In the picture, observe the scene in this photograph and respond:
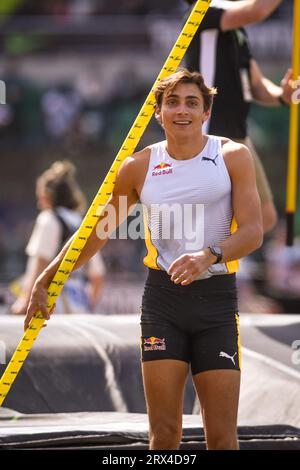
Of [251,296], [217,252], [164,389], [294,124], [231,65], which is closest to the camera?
[217,252]

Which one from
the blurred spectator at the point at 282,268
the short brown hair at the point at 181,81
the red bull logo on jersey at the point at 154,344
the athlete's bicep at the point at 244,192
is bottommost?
the blurred spectator at the point at 282,268

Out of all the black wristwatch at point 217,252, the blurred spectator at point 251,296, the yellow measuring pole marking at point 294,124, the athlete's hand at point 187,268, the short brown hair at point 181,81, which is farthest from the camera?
the blurred spectator at point 251,296

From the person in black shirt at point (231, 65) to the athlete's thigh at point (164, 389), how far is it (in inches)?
82.8

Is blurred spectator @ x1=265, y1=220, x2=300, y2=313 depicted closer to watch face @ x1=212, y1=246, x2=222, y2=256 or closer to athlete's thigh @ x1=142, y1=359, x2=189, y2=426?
athlete's thigh @ x1=142, y1=359, x2=189, y2=426

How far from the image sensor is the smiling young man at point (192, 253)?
13.2ft

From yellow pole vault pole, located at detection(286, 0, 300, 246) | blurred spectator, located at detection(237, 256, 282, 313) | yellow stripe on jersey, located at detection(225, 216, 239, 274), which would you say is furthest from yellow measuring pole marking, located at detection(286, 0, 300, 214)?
blurred spectator, located at detection(237, 256, 282, 313)

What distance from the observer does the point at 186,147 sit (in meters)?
4.20

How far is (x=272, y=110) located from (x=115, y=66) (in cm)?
309

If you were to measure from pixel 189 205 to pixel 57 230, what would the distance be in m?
3.67

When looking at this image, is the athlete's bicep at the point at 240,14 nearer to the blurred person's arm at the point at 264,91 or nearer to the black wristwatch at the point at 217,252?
the blurred person's arm at the point at 264,91

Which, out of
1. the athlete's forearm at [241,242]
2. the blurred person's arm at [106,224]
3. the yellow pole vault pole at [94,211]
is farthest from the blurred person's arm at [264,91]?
the athlete's forearm at [241,242]

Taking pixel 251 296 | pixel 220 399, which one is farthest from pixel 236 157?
pixel 251 296

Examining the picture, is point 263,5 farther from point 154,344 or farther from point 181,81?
point 154,344
